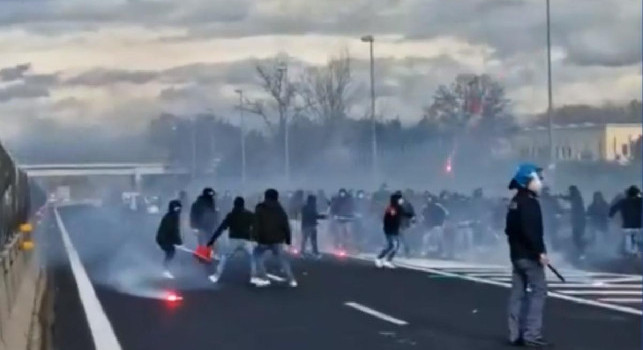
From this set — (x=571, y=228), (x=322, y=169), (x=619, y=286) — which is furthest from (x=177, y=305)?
(x=322, y=169)

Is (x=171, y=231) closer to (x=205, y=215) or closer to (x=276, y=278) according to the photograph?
(x=205, y=215)

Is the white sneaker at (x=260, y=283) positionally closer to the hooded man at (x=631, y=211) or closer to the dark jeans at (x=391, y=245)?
the dark jeans at (x=391, y=245)

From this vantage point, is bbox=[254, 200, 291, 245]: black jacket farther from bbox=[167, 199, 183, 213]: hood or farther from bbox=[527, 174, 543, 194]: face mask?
bbox=[527, 174, 543, 194]: face mask

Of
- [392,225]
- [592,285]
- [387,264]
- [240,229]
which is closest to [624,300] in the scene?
[592,285]

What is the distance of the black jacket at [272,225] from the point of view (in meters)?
22.4

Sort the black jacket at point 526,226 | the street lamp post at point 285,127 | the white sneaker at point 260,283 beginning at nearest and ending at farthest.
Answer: the black jacket at point 526,226
the white sneaker at point 260,283
the street lamp post at point 285,127

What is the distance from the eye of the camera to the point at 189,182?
6688 centimetres

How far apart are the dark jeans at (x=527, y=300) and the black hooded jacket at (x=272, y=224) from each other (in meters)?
9.07

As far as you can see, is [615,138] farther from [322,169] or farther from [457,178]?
[322,169]

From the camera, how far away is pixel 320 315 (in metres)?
17.5

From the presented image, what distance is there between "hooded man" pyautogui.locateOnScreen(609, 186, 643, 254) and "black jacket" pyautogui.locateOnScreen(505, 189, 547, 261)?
1446 cm

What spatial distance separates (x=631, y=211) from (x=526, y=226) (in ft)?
49.6

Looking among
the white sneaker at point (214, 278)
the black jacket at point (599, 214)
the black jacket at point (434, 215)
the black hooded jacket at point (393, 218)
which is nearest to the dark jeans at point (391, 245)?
the black hooded jacket at point (393, 218)

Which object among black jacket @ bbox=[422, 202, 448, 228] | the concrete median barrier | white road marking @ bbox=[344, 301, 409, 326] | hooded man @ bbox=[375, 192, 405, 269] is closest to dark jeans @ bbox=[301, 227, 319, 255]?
black jacket @ bbox=[422, 202, 448, 228]
